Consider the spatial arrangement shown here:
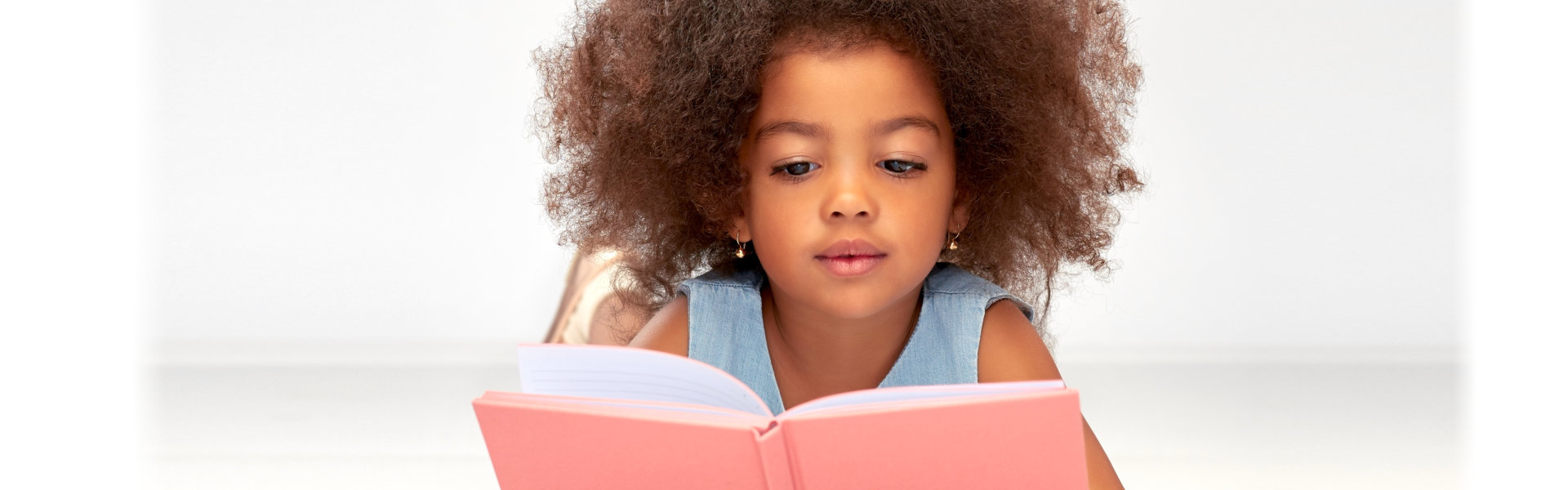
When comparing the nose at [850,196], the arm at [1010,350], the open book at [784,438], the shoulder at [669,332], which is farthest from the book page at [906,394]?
the shoulder at [669,332]

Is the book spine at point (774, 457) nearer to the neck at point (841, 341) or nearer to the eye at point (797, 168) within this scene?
the eye at point (797, 168)

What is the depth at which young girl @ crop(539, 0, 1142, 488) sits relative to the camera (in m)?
1.41

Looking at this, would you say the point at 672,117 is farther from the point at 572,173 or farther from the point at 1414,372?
the point at 1414,372

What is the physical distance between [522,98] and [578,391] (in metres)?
3.73

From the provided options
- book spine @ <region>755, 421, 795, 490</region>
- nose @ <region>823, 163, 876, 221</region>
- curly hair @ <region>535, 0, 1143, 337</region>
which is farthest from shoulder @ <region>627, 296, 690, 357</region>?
book spine @ <region>755, 421, 795, 490</region>

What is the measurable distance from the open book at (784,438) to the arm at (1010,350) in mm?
432

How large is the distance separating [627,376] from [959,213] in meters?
0.54

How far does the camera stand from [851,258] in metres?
1.42

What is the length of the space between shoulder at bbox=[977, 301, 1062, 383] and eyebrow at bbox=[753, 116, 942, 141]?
10.6 inches

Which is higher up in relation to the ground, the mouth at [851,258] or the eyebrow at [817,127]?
the eyebrow at [817,127]

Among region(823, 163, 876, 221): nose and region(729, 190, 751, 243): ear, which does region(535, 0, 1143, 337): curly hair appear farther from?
region(823, 163, 876, 221): nose

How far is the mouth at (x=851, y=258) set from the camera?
4.61 ft

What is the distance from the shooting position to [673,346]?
1.62m

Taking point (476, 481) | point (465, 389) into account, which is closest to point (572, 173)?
point (476, 481)
